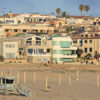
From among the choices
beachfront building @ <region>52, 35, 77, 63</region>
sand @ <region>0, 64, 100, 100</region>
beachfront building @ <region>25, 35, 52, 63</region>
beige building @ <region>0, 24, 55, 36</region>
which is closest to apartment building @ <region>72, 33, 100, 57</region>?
beachfront building @ <region>52, 35, 77, 63</region>

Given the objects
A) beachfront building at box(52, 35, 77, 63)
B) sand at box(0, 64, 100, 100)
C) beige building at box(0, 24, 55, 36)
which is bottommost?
sand at box(0, 64, 100, 100)

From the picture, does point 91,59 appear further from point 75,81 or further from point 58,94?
point 58,94

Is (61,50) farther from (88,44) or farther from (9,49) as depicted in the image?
(88,44)

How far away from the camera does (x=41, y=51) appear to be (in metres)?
78.8

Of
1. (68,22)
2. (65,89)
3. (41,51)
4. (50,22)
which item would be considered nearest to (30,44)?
(41,51)

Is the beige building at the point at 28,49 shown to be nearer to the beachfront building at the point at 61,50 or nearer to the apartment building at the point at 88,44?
the beachfront building at the point at 61,50

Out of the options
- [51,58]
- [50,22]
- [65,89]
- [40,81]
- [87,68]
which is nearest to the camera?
[65,89]

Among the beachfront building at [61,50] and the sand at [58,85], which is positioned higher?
the beachfront building at [61,50]

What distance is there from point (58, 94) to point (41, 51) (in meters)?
37.0

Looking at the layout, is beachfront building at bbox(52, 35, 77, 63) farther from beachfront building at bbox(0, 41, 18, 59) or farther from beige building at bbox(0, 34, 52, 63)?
beachfront building at bbox(0, 41, 18, 59)

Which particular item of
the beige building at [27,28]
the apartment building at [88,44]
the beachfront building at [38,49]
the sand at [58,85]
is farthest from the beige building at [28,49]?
the beige building at [27,28]

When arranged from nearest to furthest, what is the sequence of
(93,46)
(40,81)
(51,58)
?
(40,81), (51,58), (93,46)

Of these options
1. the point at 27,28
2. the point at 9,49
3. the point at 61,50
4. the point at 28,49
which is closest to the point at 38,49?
the point at 28,49

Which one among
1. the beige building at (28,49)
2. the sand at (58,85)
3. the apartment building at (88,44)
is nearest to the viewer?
the sand at (58,85)
